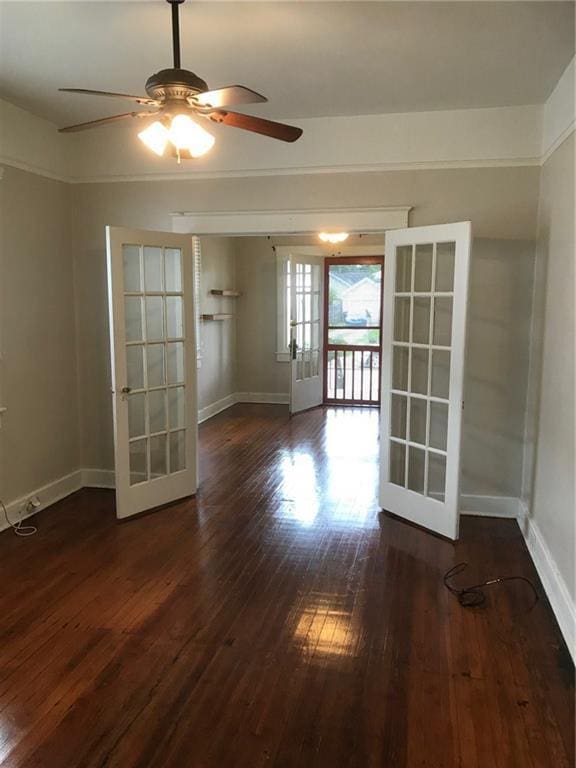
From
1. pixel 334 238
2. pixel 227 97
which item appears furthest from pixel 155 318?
pixel 334 238

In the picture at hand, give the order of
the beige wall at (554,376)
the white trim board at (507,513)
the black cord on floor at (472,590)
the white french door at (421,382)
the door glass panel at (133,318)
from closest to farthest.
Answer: the white trim board at (507,513)
the beige wall at (554,376)
the black cord on floor at (472,590)
the white french door at (421,382)
the door glass panel at (133,318)

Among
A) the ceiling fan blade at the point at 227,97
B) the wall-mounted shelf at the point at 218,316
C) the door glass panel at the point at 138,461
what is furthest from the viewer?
the wall-mounted shelf at the point at 218,316

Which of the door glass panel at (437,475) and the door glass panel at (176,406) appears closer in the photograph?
the door glass panel at (437,475)

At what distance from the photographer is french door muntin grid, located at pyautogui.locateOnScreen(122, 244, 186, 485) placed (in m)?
4.06

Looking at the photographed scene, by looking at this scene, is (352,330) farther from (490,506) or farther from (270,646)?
(270,646)

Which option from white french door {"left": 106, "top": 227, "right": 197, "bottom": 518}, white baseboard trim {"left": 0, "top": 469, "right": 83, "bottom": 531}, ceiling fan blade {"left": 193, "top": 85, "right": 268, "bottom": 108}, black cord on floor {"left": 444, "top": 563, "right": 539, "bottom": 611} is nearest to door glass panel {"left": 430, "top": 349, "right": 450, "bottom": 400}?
black cord on floor {"left": 444, "top": 563, "right": 539, "bottom": 611}

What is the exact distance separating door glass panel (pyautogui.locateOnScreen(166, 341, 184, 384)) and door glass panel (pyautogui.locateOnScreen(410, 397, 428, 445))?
1728mm

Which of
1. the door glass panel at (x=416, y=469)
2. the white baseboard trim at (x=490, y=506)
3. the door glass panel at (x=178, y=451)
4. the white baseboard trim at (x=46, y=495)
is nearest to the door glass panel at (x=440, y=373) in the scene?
the door glass panel at (x=416, y=469)

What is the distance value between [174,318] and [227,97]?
2187 mm

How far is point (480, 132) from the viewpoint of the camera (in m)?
3.89

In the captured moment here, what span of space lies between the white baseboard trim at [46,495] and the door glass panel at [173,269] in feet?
5.75

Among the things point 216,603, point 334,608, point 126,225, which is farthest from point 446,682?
point 126,225

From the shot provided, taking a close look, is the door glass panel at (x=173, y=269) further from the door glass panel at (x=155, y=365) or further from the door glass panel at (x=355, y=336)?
the door glass panel at (x=355, y=336)

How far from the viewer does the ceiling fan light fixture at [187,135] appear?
7.88ft
